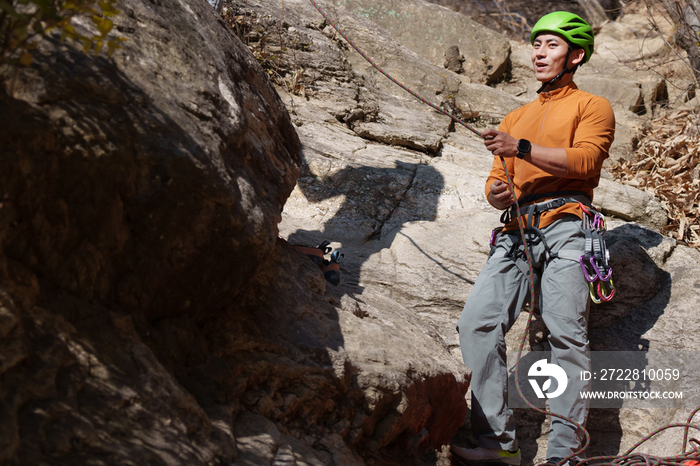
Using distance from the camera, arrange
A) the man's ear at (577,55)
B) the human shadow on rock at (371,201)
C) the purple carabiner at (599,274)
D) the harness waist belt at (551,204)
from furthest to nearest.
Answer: the human shadow on rock at (371,201) → the man's ear at (577,55) → the harness waist belt at (551,204) → the purple carabiner at (599,274)

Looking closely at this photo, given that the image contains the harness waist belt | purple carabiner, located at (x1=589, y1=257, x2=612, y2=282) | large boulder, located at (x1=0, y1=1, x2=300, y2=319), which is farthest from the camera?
the harness waist belt

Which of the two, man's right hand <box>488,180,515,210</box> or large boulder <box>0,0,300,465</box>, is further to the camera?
man's right hand <box>488,180,515,210</box>

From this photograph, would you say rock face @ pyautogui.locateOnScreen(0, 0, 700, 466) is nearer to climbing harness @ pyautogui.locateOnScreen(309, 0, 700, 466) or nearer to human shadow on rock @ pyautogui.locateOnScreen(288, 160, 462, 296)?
human shadow on rock @ pyautogui.locateOnScreen(288, 160, 462, 296)

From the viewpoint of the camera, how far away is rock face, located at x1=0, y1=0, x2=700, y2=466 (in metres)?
1.47

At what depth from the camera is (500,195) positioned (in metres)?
3.39

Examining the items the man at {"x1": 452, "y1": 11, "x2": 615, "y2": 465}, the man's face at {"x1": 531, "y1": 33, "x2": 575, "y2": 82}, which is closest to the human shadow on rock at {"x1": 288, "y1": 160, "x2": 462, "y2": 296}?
the man at {"x1": 452, "y1": 11, "x2": 615, "y2": 465}

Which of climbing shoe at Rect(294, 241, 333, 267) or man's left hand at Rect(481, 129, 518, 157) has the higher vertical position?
man's left hand at Rect(481, 129, 518, 157)

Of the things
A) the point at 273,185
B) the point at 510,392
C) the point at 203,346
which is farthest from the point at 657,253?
the point at 203,346

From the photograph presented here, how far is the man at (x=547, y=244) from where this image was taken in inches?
115

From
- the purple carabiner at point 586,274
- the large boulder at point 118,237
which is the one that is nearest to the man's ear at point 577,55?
the purple carabiner at point 586,274

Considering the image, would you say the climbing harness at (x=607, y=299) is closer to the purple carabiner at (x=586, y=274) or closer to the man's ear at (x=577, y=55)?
the purple carabiner at (x=586, y=274)

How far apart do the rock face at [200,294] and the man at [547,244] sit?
0.71ft

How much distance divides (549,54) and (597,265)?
1.48m

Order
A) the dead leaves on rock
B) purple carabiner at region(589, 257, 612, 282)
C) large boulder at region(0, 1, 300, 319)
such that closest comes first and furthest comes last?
large boulder at region(0, 1, 300, 319)
purple carabiner at region(589, 257, 612, 282)
the dead leaves on rock
